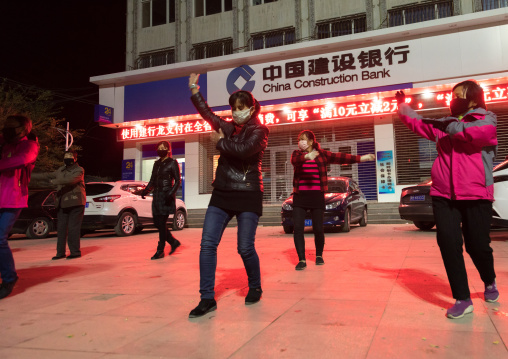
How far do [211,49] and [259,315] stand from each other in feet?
63.1

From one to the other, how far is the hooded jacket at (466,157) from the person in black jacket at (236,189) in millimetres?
1384

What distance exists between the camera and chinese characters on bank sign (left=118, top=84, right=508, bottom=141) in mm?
15172

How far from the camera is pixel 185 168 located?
1934 centimetres

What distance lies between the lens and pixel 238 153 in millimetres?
3152

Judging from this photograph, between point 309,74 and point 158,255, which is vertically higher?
point 309,74

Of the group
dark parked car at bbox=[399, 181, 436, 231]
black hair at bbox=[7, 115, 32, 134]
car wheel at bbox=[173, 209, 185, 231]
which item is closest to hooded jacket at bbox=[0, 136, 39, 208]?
black hair at bbox=[7, 115, 32, 134]

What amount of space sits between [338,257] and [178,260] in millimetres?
2458

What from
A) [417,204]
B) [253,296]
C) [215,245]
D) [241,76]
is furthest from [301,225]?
[241,76]

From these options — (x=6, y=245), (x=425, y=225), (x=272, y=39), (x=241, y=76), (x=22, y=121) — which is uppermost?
(x=272, y=39)

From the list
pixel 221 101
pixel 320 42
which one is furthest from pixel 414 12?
pixel 221 101

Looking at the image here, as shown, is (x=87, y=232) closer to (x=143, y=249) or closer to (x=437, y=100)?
(x=143, y=249)

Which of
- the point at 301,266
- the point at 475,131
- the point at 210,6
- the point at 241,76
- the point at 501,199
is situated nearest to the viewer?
the point at 475,131

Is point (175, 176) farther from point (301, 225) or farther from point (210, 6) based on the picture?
point (210, 6)

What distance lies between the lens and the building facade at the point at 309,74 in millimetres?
15258
